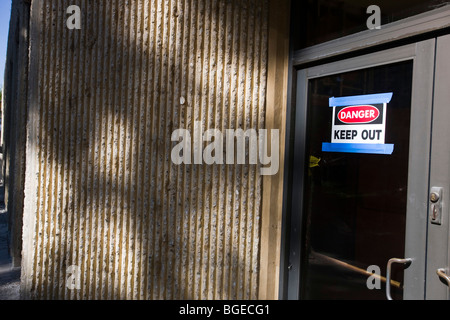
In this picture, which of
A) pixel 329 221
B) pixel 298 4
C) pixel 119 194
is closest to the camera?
pixel 329 221

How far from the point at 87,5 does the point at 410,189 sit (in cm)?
295

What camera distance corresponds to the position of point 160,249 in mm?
3033

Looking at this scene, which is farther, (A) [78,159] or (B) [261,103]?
(A) [78,159]

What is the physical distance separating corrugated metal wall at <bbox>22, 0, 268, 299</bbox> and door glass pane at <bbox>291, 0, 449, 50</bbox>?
28 centimetres

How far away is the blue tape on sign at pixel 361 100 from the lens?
2.23m
